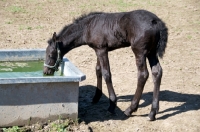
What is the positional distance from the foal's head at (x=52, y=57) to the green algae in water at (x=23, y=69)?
0.25 metres

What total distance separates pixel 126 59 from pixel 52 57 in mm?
3492

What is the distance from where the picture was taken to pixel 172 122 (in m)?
5.92

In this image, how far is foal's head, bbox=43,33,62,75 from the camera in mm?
5891

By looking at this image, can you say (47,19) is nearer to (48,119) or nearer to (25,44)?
(25,44)

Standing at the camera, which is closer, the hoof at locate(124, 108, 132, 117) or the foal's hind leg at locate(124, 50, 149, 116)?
the foal's hind leg at locate(124, 50, 149, 116)

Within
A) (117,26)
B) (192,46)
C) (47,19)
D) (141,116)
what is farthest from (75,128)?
(47,19)

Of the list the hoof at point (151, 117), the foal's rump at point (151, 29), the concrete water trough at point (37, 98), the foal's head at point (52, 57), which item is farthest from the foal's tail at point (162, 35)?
the foal's head at point (52, 57)

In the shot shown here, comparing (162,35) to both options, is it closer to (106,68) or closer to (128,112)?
(106,68)

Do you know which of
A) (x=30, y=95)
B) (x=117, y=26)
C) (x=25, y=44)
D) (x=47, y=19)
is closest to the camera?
(x=30, y=95)

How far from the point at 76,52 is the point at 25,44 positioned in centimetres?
148

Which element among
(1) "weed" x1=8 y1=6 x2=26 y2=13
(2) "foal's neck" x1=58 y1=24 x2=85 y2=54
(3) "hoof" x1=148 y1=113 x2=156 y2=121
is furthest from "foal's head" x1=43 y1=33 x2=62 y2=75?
(1) "weed" x1=8 y1=6 x2=26 y2=13

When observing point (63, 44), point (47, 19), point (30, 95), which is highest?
point (63, 44)

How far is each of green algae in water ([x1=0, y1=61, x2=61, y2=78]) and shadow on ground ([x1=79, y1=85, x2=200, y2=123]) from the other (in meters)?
0.81

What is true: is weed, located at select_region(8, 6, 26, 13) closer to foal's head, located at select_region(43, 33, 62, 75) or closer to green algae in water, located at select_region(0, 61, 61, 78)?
green algae in water, located at select_region(0, 61, 61, 78)
